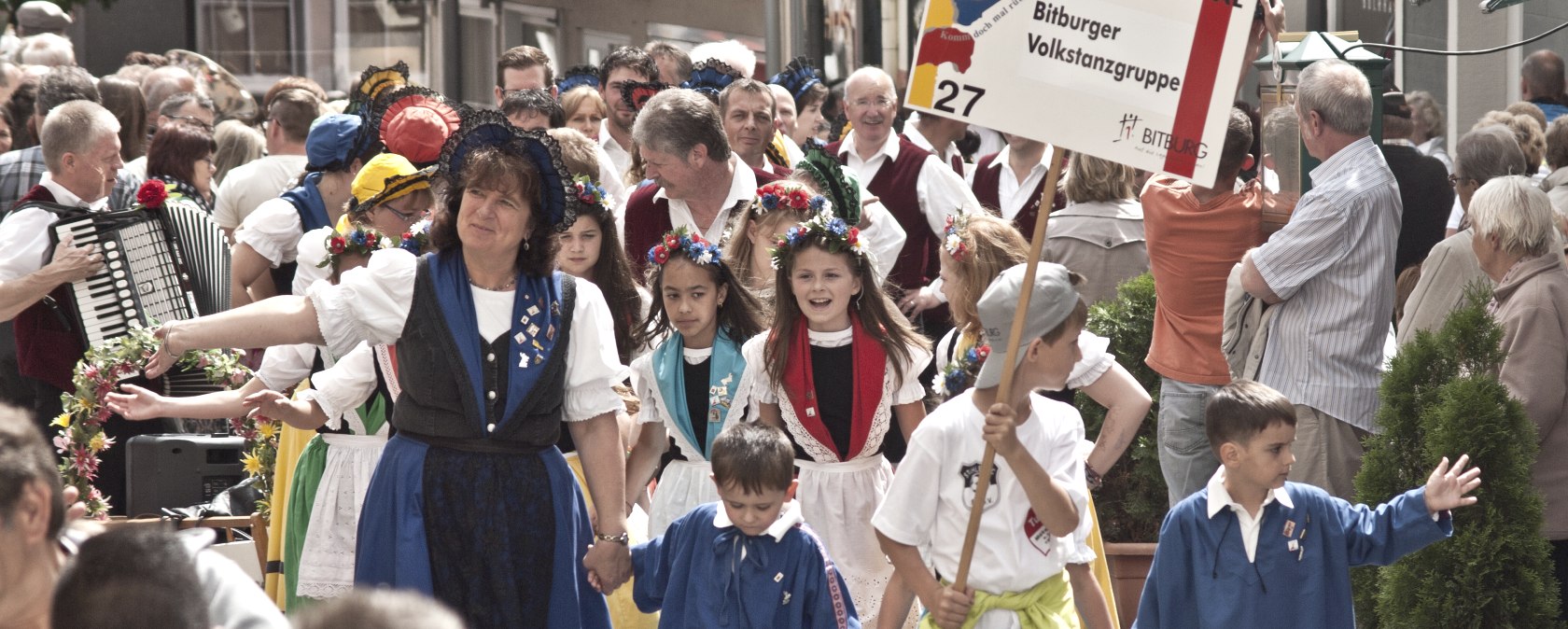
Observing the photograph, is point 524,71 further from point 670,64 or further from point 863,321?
point 863,321

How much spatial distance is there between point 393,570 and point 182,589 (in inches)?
76.5

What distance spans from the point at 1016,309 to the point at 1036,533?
0.62m

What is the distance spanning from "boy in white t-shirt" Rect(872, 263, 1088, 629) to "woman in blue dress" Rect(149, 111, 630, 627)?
80 cm

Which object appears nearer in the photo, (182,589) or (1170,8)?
(182,589)

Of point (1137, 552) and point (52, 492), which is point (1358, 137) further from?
point (52, 492)

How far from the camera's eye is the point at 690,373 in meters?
6.19

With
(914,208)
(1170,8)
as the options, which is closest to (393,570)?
(1170,8)

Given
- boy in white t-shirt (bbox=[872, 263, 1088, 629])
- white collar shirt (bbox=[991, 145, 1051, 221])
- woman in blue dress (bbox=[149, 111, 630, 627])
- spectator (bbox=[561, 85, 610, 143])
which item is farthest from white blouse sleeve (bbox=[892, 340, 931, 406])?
spectator (bbox=[561, 85, 610, 143])

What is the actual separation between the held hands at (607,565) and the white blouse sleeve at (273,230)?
326 cm

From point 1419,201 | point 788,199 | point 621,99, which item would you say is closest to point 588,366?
point 788,199

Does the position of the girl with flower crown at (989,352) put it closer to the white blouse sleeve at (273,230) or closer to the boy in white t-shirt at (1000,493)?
the boy in white t-shirt at (1000,493)

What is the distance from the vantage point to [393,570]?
16.0 ft

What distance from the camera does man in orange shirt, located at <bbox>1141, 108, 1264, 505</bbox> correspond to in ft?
22.8

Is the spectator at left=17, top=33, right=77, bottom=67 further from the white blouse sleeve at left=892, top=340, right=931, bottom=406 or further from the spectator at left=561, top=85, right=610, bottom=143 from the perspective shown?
the white blouse sleeve at left=892, top=340, right=931, bottom=406
